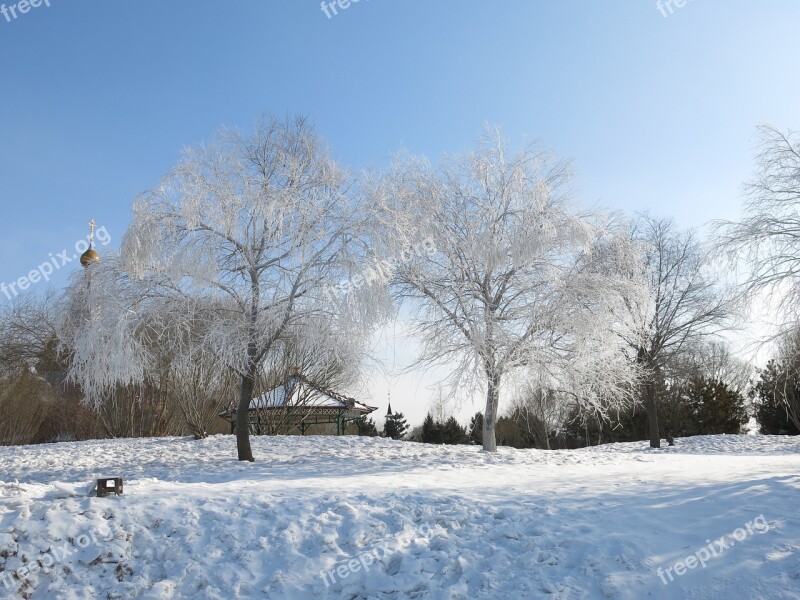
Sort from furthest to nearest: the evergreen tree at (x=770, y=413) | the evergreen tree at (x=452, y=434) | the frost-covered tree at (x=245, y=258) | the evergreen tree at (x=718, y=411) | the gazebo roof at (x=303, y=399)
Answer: the evergreen tree at (x=452, y=434) < the evergreen tree at (x=718, y=411) < the evergreen tree at (x=770, y=413) < the gazebo roof at (x=303, y=399) < the frost-covered tree at (x=245, y=258)

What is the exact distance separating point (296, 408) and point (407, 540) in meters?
18.4

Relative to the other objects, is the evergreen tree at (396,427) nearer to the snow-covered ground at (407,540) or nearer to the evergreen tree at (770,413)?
the evergreen tree at (770,413)

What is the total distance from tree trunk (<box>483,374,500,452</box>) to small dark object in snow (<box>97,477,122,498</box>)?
7851 millimetres

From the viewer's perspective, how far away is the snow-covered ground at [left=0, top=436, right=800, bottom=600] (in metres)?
5.65

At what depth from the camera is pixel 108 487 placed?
284 inches

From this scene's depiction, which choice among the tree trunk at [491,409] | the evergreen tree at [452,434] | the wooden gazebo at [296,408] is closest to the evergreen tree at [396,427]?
the evergreen tree at [452,434]

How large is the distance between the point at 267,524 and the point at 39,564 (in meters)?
2.23

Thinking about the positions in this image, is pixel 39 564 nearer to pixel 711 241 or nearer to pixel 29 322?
pixel 711 241

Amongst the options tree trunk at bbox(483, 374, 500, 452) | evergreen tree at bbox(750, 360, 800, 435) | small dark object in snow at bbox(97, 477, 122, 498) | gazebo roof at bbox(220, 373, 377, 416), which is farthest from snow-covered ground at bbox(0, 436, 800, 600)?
evergreen tree at bbox(750, 360, 800, 435)

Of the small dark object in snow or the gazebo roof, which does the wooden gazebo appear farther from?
the small dark object in snow

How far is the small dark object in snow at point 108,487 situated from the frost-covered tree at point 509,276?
23.9 ft

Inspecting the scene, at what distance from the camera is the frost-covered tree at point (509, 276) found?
13227 millimetres

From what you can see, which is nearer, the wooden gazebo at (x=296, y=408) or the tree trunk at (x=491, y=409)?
the tree trunk at (x=491, y=409)

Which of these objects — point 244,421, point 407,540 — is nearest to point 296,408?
point 244,421
